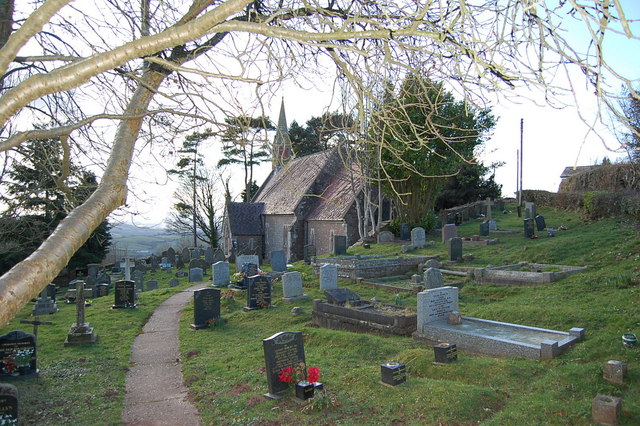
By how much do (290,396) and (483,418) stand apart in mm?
3086

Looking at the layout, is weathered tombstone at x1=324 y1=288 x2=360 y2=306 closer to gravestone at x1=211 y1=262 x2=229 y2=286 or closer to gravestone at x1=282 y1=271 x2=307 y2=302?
gravestone at x1=282 y1=271 x2=307 y2=302

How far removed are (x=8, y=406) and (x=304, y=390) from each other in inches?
168

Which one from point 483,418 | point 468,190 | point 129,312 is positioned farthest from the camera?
point 468,190

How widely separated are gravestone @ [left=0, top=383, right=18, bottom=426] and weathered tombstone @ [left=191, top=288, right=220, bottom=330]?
7.29 meters

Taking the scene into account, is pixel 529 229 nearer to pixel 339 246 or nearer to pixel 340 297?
pixel 339 246

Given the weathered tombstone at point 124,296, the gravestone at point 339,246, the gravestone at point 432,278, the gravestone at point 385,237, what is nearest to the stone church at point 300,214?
the gravestone at point 385,237

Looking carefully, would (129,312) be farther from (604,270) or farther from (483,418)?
(604,270)

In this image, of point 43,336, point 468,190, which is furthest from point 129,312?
point 468,190

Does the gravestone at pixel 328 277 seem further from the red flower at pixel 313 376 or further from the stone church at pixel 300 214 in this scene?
the stone church at pixel 300 214

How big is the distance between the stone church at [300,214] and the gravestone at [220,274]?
10.1 m

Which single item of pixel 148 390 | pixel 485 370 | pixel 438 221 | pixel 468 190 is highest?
pixel 468 190

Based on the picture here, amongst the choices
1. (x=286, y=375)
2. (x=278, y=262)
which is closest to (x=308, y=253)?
(x=278, y=262)

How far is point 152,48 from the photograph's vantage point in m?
2.69

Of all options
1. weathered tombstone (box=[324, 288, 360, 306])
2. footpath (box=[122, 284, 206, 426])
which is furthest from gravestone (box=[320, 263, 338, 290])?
footpath (box=[122, 284, 206, 426])
